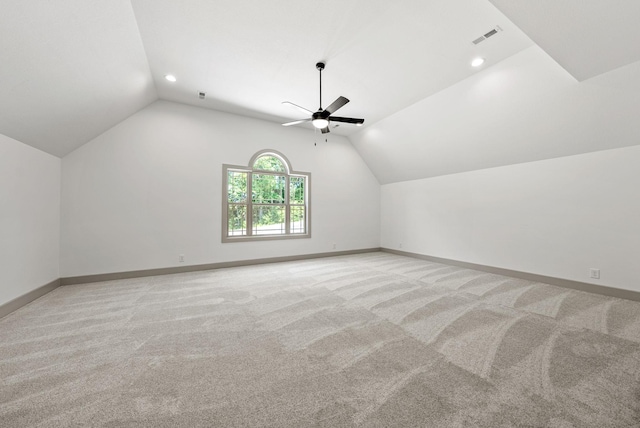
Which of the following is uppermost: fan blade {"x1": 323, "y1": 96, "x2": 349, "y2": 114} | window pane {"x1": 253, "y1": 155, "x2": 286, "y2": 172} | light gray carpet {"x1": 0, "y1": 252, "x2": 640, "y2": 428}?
fan blade {"x1": 323, "y1": 96, "x2": 349, "y2": 114}

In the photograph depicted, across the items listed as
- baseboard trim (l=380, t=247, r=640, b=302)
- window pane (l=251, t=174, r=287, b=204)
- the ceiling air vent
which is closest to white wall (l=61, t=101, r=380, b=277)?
window pane (l=251, t=174, r=287, b=204)

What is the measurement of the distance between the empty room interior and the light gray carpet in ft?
0.07

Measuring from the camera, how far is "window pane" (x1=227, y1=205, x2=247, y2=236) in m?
5.48

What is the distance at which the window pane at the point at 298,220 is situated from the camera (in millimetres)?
6312

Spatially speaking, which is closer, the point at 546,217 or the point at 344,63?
the point at 344,63

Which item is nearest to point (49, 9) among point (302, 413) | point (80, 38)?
point (80, 38)

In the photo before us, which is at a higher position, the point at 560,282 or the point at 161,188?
the point at 161,188

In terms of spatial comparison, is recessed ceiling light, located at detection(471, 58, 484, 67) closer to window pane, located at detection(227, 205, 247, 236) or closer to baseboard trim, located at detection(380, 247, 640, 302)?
baseboard trim, located at detection(380, 247, 640, 302)

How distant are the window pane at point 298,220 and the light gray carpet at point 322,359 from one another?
2850 millimetres

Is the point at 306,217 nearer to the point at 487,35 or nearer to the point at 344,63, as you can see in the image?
the point at 344,63

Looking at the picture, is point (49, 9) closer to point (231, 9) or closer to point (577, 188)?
point (231, 9)

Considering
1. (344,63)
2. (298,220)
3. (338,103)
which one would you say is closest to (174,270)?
(298,220)

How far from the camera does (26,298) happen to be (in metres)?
3.17

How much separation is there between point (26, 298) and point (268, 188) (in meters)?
4.21
